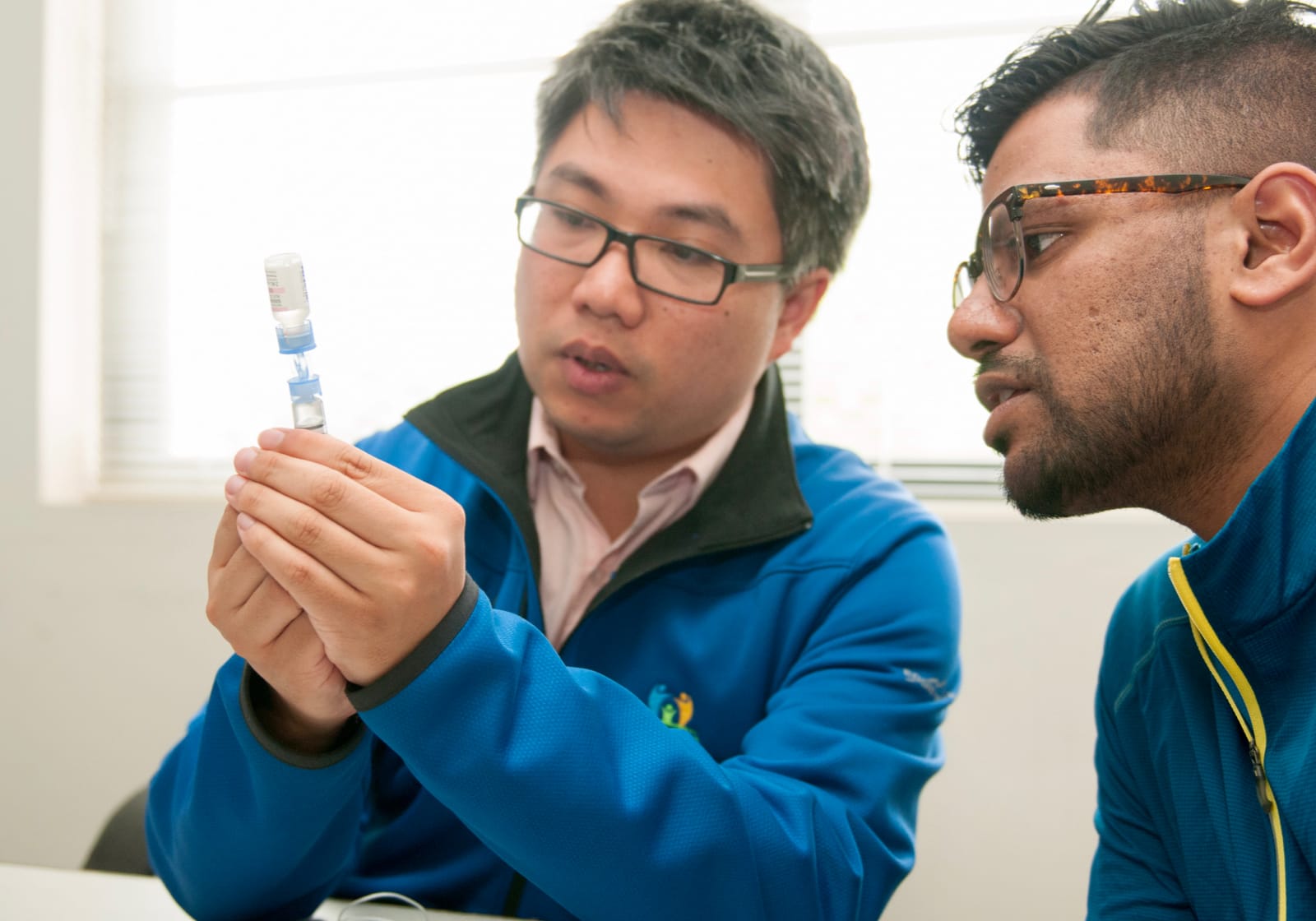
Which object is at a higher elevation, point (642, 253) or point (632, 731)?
point (642, 253)

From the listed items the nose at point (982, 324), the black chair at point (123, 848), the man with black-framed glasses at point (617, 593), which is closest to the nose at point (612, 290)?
the man with black-framed glasses at point (617, 593)

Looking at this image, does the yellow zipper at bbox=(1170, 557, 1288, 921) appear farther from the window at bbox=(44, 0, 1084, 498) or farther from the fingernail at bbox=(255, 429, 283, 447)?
the window at bbox=(44, 0, 1084, 498)

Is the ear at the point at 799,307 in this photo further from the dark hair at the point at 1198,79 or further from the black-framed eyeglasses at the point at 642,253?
the dark hair at the point at 1198,79

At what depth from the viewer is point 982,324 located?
3.49 feet

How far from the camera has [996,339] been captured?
1.06 meters

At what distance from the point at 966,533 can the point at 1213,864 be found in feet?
3.51

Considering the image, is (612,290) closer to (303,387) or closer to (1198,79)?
(303,387)

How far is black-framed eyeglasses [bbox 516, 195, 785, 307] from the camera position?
1211 millimetres

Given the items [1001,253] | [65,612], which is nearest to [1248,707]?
[1001,253]

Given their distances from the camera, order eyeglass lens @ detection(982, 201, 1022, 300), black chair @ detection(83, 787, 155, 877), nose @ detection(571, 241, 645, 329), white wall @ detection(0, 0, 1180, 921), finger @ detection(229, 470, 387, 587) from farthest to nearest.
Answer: white wall @ detection(0, 0, 1180, 921), black chair @ detection(83, 787, 155, 877), nose @ detection(571, 241, 645, 329), eyeglass lens @ detection(982, 201, 1022, 300), finger @ detection(229, 470, 387, 587)

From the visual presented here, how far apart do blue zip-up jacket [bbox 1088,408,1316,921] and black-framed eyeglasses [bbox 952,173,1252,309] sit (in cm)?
25

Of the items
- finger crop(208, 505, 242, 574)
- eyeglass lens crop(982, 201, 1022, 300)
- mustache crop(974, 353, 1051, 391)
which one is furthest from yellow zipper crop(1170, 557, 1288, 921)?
finger crop(208, 505, 242, 574)

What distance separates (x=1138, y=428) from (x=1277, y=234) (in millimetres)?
220

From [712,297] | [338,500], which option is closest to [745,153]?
[712,297]
